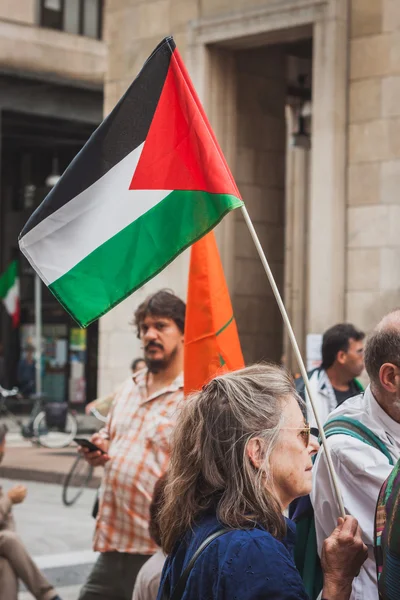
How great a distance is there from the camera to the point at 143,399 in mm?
5566

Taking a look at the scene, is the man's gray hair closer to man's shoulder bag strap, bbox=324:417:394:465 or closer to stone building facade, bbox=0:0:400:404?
man's shoulder bag strap, bbox=324:417:394:465

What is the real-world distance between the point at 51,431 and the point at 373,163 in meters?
9.83

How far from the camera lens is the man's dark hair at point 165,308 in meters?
5.71

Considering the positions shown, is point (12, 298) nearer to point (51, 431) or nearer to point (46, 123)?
point (46, 123)

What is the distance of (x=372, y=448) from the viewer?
366cm

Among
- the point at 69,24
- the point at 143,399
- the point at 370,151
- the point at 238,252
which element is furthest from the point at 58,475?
the point at 69,24

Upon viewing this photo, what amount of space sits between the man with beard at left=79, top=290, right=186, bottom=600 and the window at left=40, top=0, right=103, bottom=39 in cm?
2531

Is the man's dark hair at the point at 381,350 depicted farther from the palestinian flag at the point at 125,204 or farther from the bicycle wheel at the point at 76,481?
the bicycle wheel at the point at 76,481

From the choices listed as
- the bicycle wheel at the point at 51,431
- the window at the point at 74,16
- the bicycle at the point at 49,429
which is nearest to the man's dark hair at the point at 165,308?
the bicycle at the point at 49,429

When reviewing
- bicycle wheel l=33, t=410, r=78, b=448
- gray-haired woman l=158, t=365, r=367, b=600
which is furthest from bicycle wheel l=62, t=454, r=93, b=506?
gray-haired woman l=158, t=365, r=367, b=600

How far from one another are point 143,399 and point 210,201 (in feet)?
5.61

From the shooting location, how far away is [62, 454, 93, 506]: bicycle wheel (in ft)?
46.2

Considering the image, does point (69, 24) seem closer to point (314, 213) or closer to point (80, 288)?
point (314, 213)

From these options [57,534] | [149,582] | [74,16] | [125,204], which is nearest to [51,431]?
[57,534]
